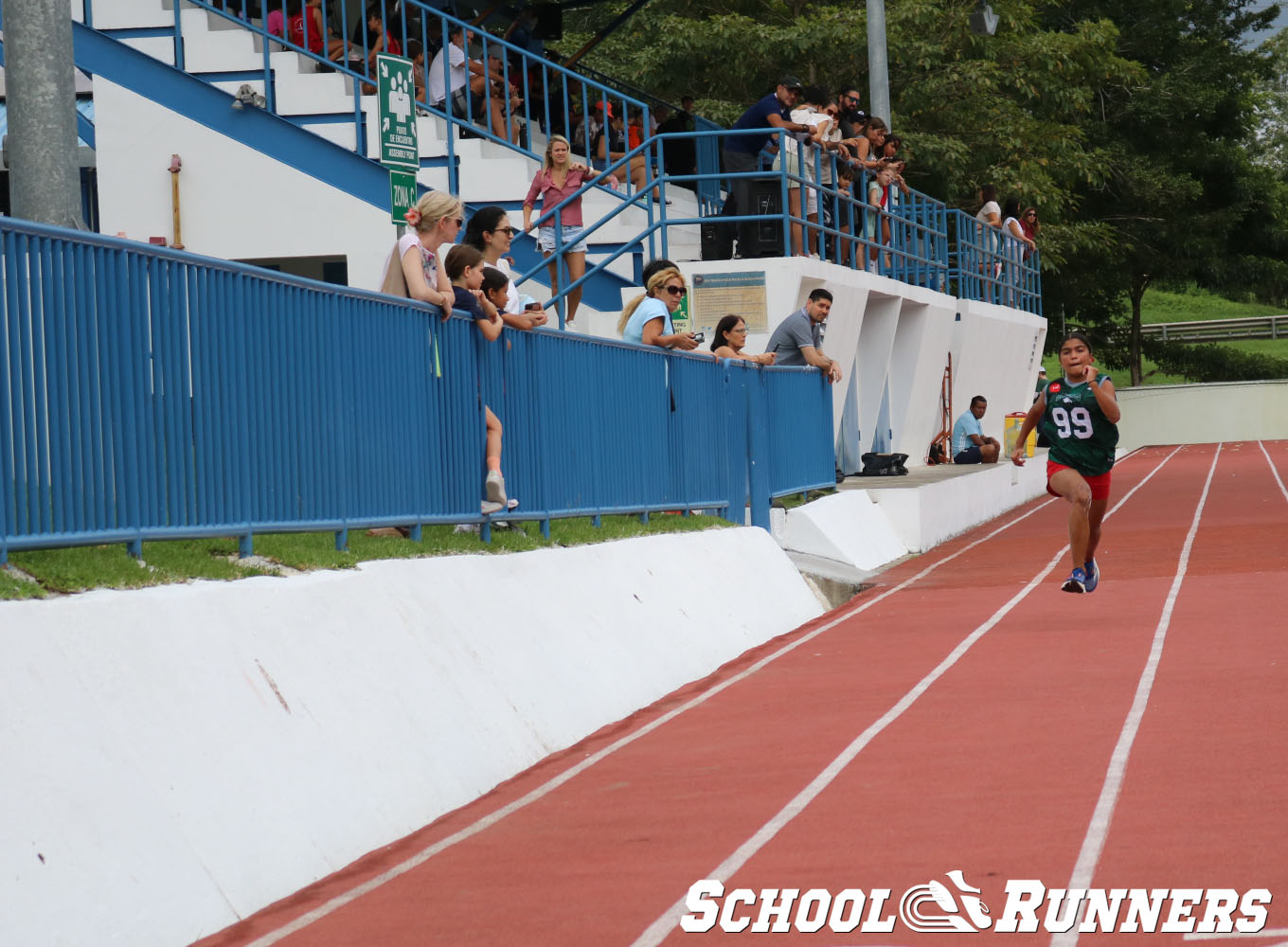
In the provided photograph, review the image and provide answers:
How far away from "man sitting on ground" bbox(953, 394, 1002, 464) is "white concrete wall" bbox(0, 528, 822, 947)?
18699 millimetres

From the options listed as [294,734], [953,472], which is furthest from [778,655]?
[953,472]

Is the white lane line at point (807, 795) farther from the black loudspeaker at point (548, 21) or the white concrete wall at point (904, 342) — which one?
the black loudspeaker at point (548, 21)

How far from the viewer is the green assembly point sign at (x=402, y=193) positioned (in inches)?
434

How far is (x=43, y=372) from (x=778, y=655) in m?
7.28

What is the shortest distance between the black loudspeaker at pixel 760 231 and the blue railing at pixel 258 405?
7.12 m

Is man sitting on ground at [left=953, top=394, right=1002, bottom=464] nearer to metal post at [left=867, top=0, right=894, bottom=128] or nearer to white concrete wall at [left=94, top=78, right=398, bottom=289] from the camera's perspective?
metal post at [left=867, top=0, right=894, bottom=128]

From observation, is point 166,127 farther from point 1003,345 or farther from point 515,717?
point 1003,345

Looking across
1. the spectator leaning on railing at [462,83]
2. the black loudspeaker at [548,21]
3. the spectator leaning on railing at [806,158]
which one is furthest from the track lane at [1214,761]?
the black loudspeaker at [548,21]

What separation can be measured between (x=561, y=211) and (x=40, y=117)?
11721 millimetres

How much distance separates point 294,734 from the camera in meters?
7.05

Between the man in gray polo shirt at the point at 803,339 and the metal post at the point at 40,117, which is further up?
the metal post at the point at 40,117

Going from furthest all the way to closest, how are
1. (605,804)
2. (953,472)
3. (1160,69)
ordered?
(1160,69) < (953,472) < (605,804)

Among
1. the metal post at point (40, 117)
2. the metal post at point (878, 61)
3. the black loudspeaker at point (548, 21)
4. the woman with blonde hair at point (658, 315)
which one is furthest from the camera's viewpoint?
the black loudspeaker at point (548, 21)

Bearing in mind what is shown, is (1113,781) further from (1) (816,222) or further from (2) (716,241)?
(1) (816,222)
